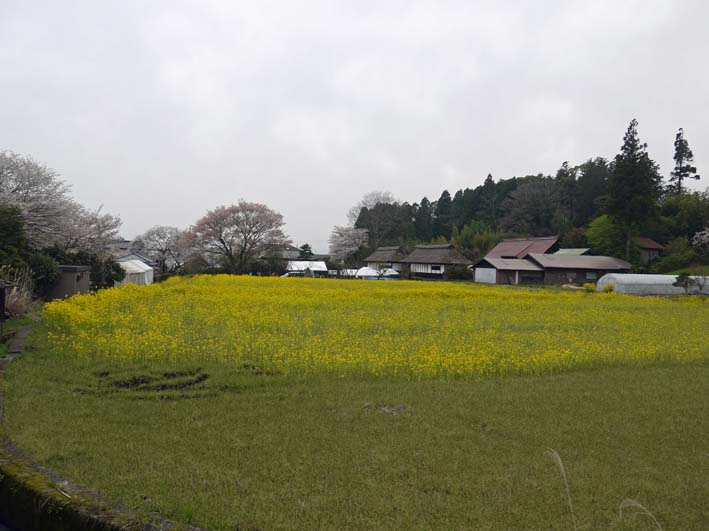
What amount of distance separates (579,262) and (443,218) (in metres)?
30.8

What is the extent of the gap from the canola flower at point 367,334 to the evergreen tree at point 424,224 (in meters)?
51.6

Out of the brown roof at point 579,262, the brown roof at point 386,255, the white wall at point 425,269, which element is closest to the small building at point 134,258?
the brown roof at point 386,255

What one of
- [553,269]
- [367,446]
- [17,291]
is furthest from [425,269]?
[367,446]

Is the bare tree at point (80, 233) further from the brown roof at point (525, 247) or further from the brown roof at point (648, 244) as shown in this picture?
the brown roof at point (648, 244)

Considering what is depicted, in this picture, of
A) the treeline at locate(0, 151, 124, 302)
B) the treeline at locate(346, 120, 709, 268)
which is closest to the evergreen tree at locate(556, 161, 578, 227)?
the treeline at locate(346, 120, 709, 268)

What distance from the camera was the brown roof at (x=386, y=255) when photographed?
58200mm

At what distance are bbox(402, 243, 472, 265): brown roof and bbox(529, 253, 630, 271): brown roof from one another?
906 cm

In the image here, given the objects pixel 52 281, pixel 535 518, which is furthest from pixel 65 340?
pixel 52 281

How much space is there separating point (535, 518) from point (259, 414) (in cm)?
335

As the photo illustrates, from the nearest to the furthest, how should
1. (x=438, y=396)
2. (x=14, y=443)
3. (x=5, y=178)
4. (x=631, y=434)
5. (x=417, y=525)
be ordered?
(x=417, y=525) < (x=14, y=443) < (x=631, y=434) < (x=438, y=396) < (x=5, y=178)

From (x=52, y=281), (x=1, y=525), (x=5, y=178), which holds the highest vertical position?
(x=5, y=178)

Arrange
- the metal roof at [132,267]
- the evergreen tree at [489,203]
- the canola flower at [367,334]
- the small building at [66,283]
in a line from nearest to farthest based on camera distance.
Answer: the canola flower at [367,334]
the small building at [66,283]
the metal roof at [132,267]
the evergreen tree at [489,203]

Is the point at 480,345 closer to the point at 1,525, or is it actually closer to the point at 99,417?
the point at 99,417

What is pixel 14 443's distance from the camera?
461 centimetres
